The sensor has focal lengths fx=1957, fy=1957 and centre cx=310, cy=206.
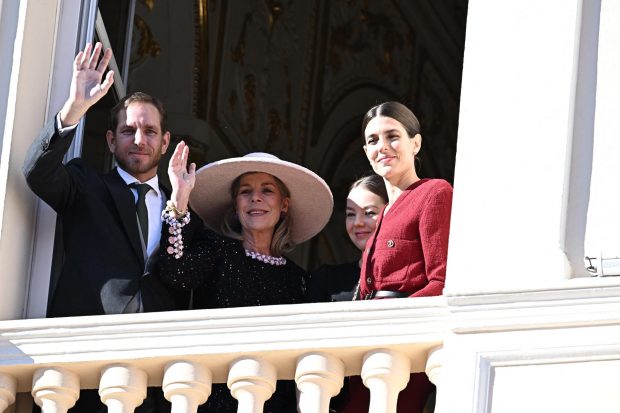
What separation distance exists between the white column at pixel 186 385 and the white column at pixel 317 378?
0.29 meters

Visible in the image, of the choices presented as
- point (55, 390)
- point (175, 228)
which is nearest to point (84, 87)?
point (175, 228)

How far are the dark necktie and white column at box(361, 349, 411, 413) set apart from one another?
1.09 meters

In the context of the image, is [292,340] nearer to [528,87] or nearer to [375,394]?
[375,394]

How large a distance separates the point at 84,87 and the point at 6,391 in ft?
3.34

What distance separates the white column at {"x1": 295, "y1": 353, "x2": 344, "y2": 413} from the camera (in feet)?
19.0

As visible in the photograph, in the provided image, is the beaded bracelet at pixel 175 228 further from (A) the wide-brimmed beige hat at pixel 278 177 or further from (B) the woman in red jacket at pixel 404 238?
(B) the woman in red jacket at pixel 404 238

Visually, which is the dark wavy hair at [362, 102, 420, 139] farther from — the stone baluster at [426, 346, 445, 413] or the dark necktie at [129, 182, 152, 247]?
the stone baluster at [426, 346, 445, 413]

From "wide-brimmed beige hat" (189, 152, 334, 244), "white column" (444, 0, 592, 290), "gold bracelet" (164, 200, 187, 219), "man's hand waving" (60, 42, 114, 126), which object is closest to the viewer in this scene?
"white column" (444, 0, 592, 290)

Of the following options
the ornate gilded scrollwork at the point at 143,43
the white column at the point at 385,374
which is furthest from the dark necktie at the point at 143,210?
the ornate gilded scrollwork at the point at 143,43

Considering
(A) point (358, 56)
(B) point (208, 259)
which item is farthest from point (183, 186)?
(A) point (358, 56)

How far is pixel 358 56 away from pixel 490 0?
7244 millimetres

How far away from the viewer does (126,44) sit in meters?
7.76

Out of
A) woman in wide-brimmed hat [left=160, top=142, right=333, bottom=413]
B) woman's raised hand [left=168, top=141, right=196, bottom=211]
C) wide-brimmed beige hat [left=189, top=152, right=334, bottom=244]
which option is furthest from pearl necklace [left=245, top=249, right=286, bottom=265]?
woman's raised hand [left=168, top=141, right=196, bottom=211]

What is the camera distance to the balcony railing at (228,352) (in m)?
5.77
